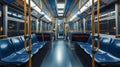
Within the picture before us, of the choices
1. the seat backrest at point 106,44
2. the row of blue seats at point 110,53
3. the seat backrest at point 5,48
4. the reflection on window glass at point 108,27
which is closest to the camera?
the row of blue seats at point 110,53

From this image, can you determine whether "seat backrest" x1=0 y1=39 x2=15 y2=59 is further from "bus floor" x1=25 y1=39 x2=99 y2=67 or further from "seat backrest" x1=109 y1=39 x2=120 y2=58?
"seat backrest" x1=109 y1=39 x2=120 y2=58

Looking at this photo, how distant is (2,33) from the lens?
405cm

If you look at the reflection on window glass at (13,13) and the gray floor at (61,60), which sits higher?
the reflection on window glass at (13,13)

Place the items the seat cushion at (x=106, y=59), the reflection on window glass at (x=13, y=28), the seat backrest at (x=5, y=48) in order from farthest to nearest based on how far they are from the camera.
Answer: the reflection on window glass at (x=13, y=28) < the seat backrest at (x=5, y=48) < the seat cushion at (x=106, y=59)

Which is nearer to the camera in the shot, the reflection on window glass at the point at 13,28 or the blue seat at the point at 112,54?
the blue seat at the point at 112,54

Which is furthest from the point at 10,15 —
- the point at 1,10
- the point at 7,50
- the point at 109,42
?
the point at 109,42

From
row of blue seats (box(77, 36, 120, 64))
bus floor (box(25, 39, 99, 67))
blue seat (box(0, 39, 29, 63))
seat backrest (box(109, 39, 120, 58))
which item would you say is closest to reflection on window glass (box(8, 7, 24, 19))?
blue seat (box(0, 39, 29, 63))

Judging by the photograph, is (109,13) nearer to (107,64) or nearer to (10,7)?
(107,64)

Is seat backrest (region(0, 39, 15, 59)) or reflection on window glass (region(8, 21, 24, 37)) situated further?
reflection on window glass (region(8, 21, 24, 37))

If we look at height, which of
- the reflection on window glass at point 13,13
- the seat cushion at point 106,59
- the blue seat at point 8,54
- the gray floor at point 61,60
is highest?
the reflection on window glass at point 13,13

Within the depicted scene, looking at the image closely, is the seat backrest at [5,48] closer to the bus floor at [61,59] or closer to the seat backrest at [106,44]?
the bus floor at [61,59]

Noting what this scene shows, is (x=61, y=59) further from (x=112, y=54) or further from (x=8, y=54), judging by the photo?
(x=8, y=54)

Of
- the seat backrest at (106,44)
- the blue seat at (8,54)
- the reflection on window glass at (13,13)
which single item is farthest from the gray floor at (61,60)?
the reflection on window glass at (13,13)

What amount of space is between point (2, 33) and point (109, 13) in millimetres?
3375
